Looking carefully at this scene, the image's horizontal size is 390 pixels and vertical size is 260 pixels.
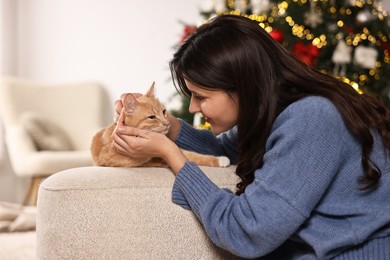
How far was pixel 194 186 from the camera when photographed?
1.12m

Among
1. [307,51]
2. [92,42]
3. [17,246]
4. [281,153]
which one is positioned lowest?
[17,246]

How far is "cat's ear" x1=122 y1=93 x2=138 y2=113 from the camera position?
4.60ft

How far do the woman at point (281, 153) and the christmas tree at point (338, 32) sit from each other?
5.82 feet

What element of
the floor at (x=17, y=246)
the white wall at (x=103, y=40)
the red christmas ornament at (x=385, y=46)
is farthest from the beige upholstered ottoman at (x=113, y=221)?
the white wall at (x=103, y=40)

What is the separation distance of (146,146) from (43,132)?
9.03ft

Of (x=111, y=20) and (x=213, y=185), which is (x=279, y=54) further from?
(x=111, y=20)

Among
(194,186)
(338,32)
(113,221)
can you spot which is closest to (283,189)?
(194,186)

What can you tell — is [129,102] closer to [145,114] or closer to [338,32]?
[145,114]

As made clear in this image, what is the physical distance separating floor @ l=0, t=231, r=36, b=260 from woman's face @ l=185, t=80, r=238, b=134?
55.7 inches

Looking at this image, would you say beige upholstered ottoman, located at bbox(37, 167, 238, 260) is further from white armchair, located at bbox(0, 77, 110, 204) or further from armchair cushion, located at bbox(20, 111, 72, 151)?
armchair cushion, located at bbox(20, 111, 72, 151)

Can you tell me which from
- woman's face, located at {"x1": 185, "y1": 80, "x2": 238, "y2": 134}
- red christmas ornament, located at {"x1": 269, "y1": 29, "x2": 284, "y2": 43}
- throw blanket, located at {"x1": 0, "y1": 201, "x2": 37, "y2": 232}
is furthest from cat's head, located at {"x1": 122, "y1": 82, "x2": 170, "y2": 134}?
throw blanket, located at {"x1": 0, "y1": 201, "x2": 37, "y2": 232}

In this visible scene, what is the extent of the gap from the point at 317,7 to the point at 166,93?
58.1 inches

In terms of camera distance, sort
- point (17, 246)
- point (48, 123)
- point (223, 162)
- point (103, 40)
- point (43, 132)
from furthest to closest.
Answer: point (103, 40) → point (48, 123) → point (43, 132) → point (17, 246) → point (223, 162)

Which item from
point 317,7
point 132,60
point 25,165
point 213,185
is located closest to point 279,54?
point 213,185
